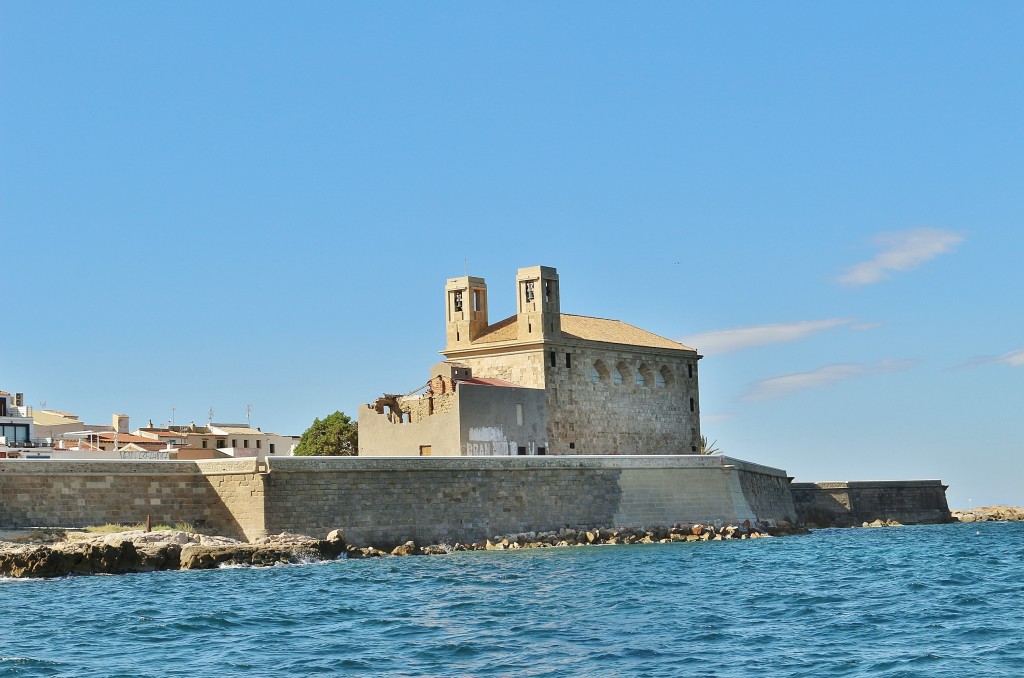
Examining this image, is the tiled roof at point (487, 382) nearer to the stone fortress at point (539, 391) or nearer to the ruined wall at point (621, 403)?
the stone fortress at point (539, 391)

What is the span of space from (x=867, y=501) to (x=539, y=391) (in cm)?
1851

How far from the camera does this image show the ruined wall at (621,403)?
46.2 meters

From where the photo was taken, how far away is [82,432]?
189 ft

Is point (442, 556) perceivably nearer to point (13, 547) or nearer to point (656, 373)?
point (13, 547)

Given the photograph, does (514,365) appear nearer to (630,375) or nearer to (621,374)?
(621,374)

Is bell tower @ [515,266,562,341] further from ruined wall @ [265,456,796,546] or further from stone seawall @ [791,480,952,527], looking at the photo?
stone seawall @ [791,480,952,527]

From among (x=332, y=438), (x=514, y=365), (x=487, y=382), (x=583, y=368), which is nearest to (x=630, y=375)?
(x=583, y=368)

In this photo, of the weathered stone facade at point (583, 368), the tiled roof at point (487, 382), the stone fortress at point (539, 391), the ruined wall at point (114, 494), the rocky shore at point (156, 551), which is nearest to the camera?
the rocky shore at point (156, 551)

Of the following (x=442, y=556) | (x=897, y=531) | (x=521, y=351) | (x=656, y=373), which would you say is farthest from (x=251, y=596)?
(x=897, y=531)

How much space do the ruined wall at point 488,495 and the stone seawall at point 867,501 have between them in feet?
32.5

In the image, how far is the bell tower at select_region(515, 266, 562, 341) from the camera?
4625 centimetres

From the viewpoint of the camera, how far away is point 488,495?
37719 millimetres

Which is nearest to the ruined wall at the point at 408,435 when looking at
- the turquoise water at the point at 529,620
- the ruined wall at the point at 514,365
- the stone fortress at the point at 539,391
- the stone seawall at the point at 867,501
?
the stone fortress at the point at 539,391

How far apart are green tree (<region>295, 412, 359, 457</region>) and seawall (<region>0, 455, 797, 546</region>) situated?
1320cm
